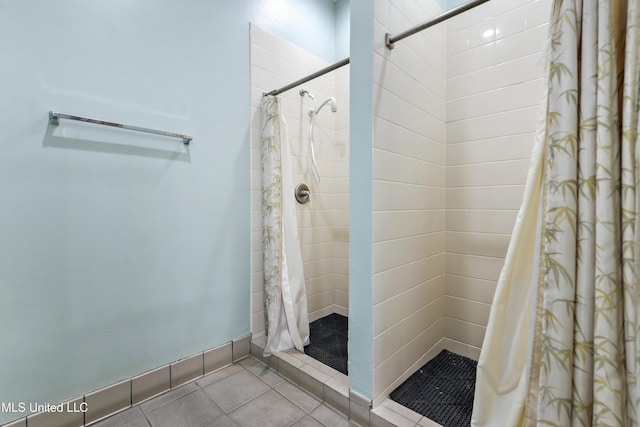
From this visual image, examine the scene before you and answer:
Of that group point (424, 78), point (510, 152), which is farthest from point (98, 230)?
point (510, 152)

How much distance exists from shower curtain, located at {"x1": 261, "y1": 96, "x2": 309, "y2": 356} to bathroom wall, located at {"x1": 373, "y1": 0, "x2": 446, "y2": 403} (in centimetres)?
61

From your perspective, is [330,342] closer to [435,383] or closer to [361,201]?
[435,383]

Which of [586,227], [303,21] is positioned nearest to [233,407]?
[586,227]

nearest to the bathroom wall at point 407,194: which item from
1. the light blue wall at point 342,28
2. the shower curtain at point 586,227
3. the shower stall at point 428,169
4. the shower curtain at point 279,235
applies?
the shower stall at point 428,169

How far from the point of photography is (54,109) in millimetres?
1085

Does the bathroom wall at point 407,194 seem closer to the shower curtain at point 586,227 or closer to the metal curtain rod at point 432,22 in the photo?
the metal curtain rod at point 432,22

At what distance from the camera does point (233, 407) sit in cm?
125

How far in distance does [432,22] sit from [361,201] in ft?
2.30

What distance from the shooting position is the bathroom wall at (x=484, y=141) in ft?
4.57

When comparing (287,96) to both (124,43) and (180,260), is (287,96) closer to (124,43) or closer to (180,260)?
(124,43)

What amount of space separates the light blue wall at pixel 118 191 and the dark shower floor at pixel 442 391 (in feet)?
3.15

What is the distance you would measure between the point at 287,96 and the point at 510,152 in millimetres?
1354

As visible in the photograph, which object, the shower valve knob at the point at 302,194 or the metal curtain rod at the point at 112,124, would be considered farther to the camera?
the shower valve knob at the point at 302,194

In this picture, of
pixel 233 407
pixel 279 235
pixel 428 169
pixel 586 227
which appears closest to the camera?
pixel 586 227
